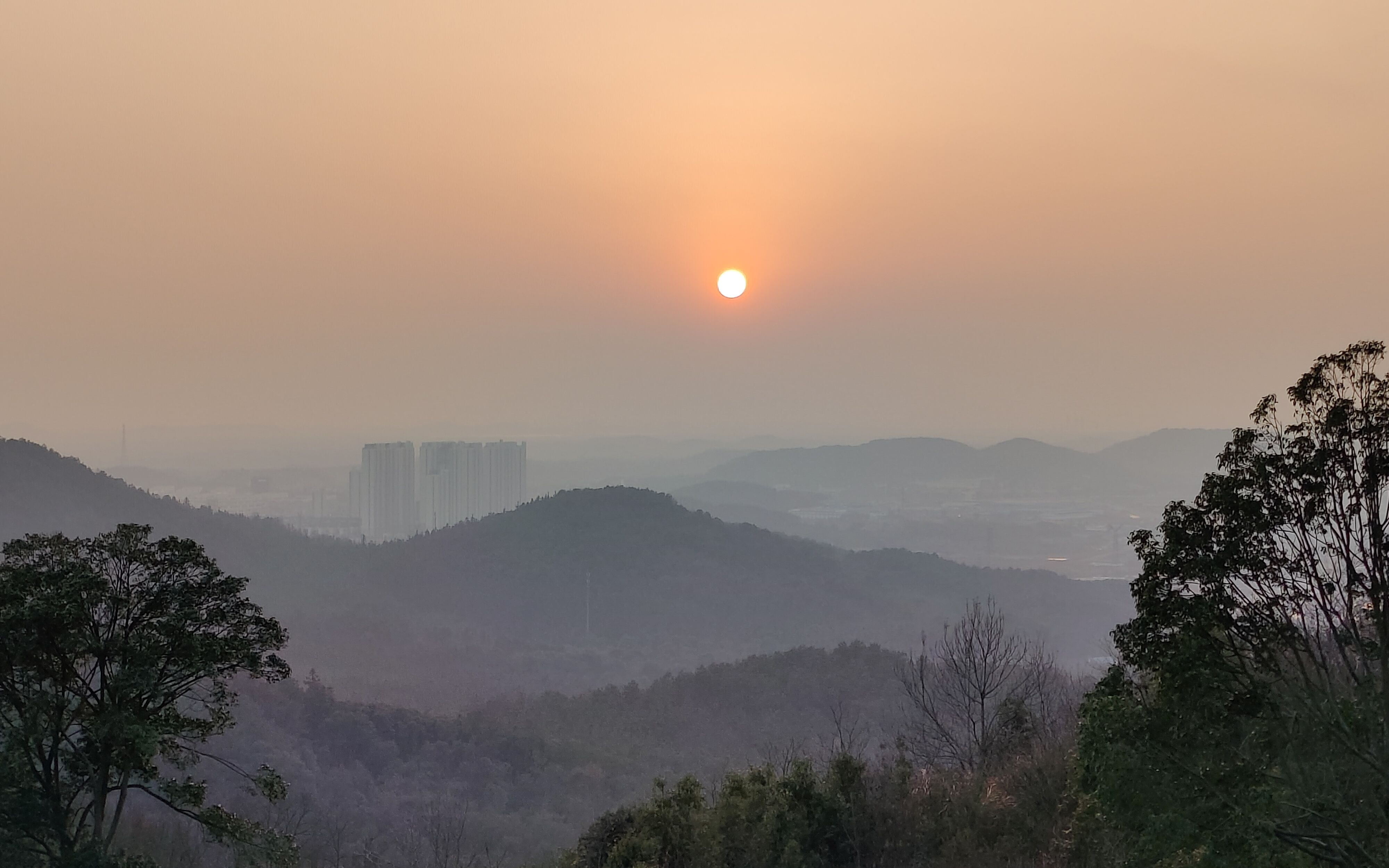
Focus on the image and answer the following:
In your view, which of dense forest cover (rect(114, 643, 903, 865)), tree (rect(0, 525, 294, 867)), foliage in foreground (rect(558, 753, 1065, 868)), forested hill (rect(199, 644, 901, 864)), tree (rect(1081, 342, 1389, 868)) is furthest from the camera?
forested hill (rect(199, 644, 901, 864))

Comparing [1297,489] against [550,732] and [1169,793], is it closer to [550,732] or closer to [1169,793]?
[1169,793]

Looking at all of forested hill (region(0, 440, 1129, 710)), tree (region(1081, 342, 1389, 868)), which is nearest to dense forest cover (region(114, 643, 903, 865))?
tree (region(1081, 342, 1389, 868))

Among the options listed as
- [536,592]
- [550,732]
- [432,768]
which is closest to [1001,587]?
[536,592]

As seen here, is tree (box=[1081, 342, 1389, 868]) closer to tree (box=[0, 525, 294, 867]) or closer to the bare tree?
tree (box=[0, 525, 294, 867])

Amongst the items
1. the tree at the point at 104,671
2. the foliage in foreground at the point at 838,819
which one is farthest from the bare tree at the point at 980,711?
the tree at the point at 104,671

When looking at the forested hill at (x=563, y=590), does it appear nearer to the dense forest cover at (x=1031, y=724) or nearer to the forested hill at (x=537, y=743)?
the forested hill at (x=537, y=743)

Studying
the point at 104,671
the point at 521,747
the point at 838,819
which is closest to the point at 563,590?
the point at 521,747
